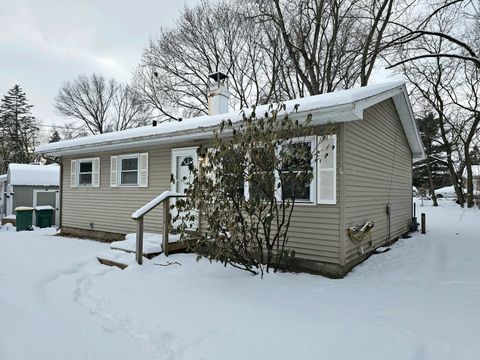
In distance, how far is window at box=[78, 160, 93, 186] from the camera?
992 centimetres

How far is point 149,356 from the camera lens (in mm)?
2943

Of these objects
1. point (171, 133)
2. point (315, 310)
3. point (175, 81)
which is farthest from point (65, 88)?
point (315, 310)

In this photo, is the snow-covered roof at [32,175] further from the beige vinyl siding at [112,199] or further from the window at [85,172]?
the window at [85,172]

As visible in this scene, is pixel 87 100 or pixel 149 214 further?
pixel 87 100

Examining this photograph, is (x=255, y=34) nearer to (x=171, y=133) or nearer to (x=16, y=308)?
(x=171, y=133)

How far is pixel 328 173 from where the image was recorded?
5582 mm

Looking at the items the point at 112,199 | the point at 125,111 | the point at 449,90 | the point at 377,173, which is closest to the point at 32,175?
the point at 112,199

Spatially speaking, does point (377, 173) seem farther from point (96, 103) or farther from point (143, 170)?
point (96, 103)

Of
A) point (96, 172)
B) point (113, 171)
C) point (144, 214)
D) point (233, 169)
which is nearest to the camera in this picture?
point (233, 169)

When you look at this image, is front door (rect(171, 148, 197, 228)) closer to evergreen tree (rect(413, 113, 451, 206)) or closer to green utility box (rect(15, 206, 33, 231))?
green utility box (rect(15, 206, 33, 231))

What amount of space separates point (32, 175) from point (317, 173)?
16.0 m

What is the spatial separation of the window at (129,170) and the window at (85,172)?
105 cm

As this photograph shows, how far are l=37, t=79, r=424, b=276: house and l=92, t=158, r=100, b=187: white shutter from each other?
3 centimetres

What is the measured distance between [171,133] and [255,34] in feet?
51.0
